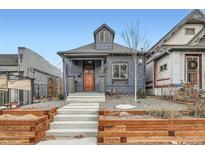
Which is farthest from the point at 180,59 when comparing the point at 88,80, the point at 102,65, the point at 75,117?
the point at 75,117

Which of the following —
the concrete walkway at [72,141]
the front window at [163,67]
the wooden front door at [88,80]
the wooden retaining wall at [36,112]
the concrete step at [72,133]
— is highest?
the front window at [163,67]

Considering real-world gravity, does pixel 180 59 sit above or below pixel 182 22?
below

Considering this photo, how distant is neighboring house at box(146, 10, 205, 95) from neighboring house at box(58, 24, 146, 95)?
1534 mm

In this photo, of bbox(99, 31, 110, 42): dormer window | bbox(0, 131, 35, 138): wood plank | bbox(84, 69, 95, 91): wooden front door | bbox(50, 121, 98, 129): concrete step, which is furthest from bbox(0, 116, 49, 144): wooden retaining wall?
bbox(99, 31, 110, 42): dormer window

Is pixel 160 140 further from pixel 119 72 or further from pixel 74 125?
pixel 119 72

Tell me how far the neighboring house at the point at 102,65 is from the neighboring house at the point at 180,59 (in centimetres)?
153

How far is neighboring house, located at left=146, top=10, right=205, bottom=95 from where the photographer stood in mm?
17484

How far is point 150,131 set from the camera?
6.75 metres

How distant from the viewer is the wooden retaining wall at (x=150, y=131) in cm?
668

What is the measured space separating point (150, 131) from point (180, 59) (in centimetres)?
1168

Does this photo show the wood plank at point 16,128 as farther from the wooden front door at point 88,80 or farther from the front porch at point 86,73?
the wooden front door at point 88,80

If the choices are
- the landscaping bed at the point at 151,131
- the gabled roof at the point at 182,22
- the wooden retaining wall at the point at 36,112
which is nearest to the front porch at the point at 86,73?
the gabled roof at the point at 182,22

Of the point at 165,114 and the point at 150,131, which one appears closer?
the point at 150,131

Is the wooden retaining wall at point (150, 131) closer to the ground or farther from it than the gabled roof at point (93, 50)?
closer to the ground
